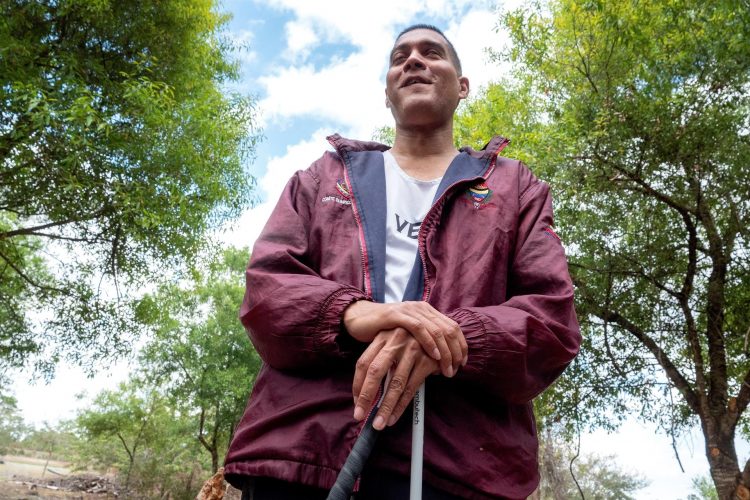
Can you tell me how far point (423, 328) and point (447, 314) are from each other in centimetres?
20

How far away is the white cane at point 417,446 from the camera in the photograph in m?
1.12

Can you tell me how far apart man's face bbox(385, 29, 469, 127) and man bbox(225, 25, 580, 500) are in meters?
0.35

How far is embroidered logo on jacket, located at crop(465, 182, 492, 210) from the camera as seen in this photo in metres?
1.67

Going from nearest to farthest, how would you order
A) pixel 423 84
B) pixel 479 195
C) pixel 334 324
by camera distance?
1. pixel 334 324
2. pixel 479 195
3. pixel 423 84

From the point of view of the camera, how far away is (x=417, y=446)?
1.15 meters

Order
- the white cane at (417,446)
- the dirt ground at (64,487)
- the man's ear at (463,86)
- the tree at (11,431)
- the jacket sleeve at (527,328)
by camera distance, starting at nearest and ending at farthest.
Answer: the white cane at (417,446) → the jacket sleeve at (527,328) → the man's ear at (463,86) → the dirt ground at (64,487) → the tree at (11,431)

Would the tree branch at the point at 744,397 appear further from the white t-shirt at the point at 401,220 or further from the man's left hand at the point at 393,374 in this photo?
the man's left hand at the point at 393,374

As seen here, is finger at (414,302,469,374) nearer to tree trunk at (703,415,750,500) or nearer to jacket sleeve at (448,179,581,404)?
jacket sleeve at (448,179,581,404)

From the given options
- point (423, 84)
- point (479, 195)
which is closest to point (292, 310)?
point (479, 195)

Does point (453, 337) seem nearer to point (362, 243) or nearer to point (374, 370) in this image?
point (374, 370)

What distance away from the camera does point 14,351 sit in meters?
11.4

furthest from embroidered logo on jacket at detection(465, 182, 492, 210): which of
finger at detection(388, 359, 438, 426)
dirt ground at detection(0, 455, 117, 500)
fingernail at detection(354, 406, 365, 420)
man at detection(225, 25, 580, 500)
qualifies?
dirt ground at detection(0, 455, 117, 500)

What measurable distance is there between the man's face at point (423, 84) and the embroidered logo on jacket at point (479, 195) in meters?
0.44

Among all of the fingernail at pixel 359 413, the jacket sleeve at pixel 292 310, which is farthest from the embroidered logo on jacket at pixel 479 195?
the fingernail at pixel 359 413
